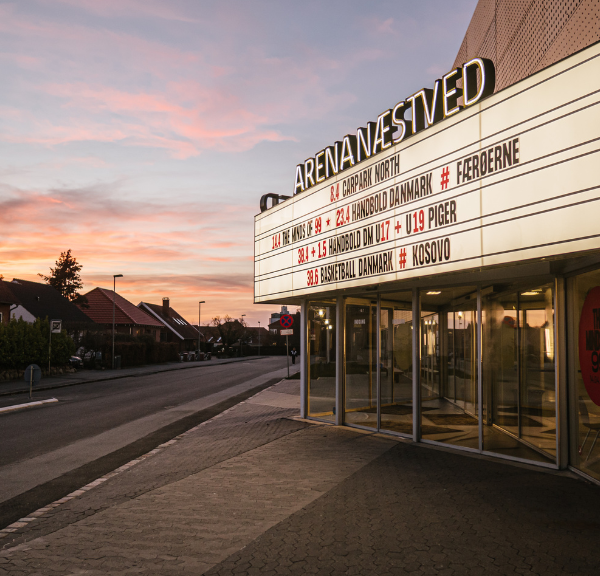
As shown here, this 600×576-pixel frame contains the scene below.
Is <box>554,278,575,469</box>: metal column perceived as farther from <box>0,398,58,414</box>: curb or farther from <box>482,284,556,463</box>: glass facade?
<box>0,398,58,414</box>: curb

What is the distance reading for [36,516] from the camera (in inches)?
257

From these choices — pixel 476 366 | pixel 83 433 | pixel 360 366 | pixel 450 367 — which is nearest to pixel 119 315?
pixel 83 433

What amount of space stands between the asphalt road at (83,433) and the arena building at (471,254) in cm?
425

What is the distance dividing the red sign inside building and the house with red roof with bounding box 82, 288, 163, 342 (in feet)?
198

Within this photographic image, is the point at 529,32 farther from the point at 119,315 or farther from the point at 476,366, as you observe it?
the point at 119,315

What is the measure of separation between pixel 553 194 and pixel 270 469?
5.59m

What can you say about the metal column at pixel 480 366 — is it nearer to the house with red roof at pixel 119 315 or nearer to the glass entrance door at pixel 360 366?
the glass entrance door at pixel 360 366

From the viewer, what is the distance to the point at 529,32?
35.1 feet

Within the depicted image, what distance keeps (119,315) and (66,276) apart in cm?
3318

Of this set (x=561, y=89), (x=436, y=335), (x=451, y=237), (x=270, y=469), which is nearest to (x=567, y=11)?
(x=561, y=89)

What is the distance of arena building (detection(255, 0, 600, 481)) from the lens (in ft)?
21.4

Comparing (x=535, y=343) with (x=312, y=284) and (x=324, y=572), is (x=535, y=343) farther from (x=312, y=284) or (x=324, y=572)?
(x=324, y=572)

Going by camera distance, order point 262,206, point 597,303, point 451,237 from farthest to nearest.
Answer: point 262,206 < point 451,237 < point 597,303

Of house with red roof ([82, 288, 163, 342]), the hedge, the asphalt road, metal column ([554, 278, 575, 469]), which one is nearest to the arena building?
metal column ([554, 278, 575, 469])
